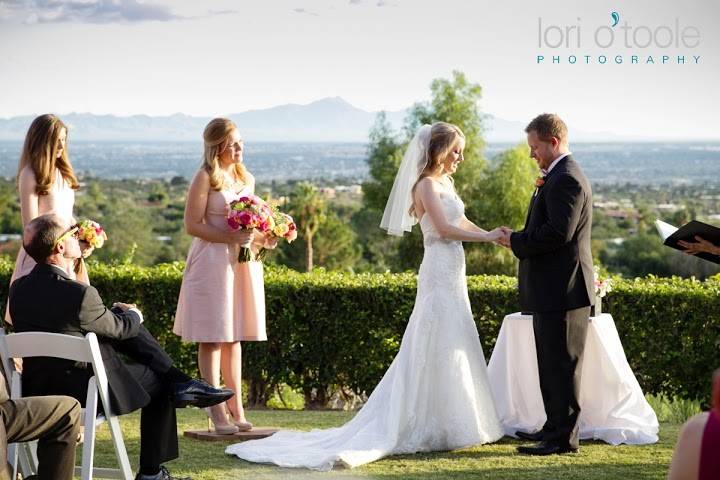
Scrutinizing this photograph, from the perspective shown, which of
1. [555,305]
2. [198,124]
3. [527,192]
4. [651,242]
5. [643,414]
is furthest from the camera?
[198,124]

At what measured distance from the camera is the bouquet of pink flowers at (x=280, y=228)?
616 centimetres

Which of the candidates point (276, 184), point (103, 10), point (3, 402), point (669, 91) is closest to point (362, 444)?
point (3, 402)

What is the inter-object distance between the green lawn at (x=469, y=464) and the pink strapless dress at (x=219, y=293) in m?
0.66

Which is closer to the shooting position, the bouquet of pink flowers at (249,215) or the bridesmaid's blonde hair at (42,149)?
the bridesmaid's blonde hair at (42,149)

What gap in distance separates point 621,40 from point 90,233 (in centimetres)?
6500

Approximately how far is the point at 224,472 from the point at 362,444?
79 cm

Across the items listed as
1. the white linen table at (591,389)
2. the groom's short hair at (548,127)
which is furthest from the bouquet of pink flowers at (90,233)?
the white linen table at (591,389)

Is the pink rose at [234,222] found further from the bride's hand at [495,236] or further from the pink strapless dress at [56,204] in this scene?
the bride's hand at [495,236]

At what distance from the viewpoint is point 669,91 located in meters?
76.2

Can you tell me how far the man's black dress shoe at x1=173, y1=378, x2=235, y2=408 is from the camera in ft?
15.9

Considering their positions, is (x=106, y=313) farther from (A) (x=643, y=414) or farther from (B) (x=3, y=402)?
(A) (x=643, y=414)

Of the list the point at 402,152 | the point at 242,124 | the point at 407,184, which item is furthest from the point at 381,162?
the point at 407,184

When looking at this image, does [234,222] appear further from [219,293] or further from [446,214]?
[446,214]

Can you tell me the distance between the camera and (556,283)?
571 cm
